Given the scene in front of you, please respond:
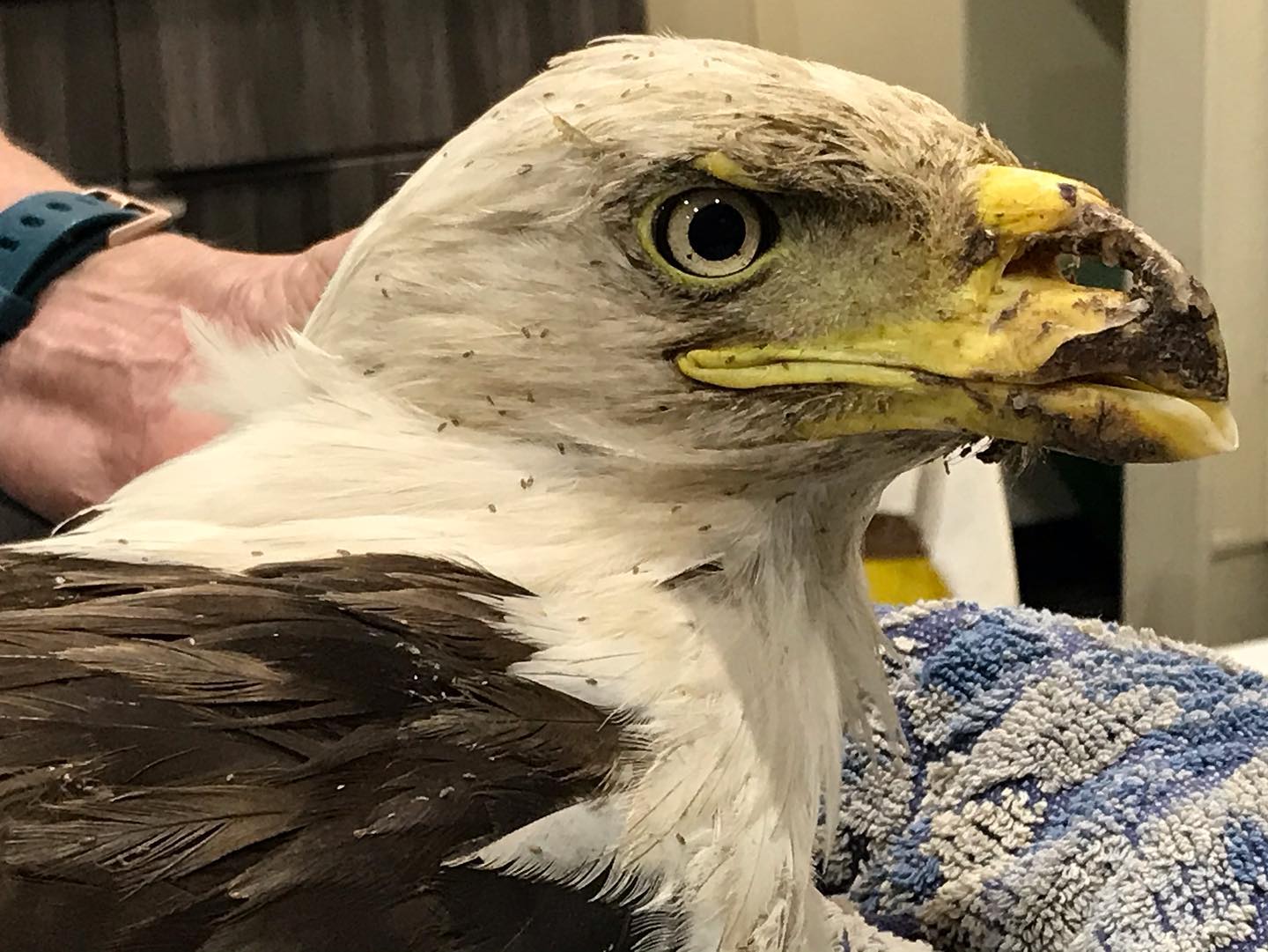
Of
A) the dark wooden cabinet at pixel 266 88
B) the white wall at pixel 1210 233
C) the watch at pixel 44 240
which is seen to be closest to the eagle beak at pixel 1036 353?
the watch at pixel 44 240

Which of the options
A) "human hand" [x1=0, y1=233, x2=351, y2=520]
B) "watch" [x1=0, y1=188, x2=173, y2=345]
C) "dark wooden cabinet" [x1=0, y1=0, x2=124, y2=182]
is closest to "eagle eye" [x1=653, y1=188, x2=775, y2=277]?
"human hand" [x1=0, y1=233, x2=351, y2=520]

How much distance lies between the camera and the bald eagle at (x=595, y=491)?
18.9 inches

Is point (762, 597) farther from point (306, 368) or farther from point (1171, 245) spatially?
point (1171, 245)

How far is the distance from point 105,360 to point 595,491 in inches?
25.7

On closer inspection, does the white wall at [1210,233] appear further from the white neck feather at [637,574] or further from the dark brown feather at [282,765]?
the dark brown feather at [282,765]

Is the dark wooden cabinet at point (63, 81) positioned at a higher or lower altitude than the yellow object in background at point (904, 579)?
higher

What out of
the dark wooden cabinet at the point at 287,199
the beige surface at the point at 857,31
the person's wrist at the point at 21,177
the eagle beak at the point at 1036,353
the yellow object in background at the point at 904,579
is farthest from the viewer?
the beige surface at the point at 857,31

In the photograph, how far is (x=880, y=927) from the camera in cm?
100

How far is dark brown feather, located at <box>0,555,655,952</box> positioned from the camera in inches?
17.3

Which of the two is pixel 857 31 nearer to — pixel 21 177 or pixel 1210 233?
pixel 1210 233

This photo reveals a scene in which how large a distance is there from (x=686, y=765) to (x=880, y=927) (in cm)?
52

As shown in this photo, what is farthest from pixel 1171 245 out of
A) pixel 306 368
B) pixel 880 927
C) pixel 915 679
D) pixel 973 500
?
pixel 306 368

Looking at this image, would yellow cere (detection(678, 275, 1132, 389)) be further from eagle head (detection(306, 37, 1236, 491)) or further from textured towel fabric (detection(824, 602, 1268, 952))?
textured towel fabric (detection(824, 602, 1268, 952))

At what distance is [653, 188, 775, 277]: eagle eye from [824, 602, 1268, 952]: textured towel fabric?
0.43 m
